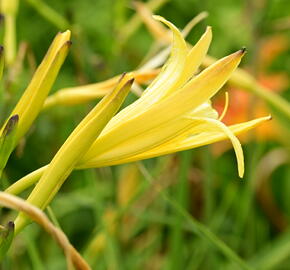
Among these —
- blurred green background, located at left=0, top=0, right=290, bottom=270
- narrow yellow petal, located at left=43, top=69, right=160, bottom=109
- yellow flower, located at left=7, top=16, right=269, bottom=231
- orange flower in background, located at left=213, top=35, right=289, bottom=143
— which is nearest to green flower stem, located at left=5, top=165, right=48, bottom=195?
yellow flower, located at left=7, top=16, right=269, bottom=231

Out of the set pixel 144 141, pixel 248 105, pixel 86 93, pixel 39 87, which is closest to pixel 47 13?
pixel 86 93

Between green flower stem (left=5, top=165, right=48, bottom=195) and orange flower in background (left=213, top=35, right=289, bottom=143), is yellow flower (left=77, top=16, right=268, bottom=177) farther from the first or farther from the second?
orange flower in background (left=213, top=35, right=289, bottom=143)

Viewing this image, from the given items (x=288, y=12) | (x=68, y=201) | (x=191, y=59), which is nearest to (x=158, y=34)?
(x=68, y=201)

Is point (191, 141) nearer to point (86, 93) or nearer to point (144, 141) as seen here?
point (144, 141)

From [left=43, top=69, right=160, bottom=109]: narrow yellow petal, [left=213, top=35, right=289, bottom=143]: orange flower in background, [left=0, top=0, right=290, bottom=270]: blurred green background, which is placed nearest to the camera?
[left=43, top=69, right=160, bottom=109]: narrow yellow petal

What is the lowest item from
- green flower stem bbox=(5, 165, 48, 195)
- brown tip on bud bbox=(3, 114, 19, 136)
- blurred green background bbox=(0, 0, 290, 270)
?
blurred green background bbox=(0, 0, 290, 270)

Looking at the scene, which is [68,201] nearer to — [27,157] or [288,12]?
[27,157]
